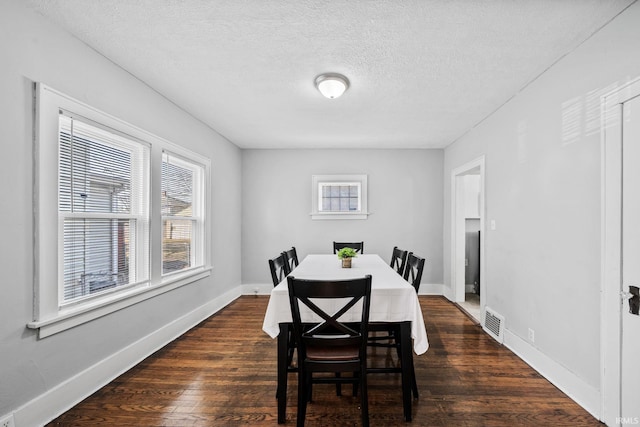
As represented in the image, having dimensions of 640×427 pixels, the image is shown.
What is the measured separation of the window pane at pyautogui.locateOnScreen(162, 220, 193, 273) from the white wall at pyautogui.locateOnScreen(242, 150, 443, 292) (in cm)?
166

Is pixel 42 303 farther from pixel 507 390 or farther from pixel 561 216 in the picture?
pixel 561 216

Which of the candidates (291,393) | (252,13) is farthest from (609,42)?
(291,393)

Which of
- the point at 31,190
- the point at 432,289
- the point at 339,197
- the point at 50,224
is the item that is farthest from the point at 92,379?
the point at 432,289

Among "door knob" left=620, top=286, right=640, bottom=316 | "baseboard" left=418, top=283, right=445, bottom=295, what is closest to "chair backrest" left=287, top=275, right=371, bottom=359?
"door knob" left=620, top=286, right=640, bottom=316

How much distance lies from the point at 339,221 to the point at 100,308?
3.76m

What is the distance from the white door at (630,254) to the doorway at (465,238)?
242 cm

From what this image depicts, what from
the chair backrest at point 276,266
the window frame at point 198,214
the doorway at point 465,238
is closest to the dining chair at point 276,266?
the chair backrest at point 276,266

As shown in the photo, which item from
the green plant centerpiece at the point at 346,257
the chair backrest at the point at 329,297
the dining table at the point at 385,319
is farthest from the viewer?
the green plant centerpiece at the point at 346,257

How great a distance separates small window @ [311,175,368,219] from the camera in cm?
532

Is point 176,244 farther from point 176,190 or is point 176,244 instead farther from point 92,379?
point 92,379

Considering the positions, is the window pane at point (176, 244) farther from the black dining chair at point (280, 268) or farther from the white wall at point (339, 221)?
the white wall at point (339, 221)

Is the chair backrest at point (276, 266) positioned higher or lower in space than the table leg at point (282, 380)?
higher

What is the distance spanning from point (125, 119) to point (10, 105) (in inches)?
35.3

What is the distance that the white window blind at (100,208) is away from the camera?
82.8 inches
